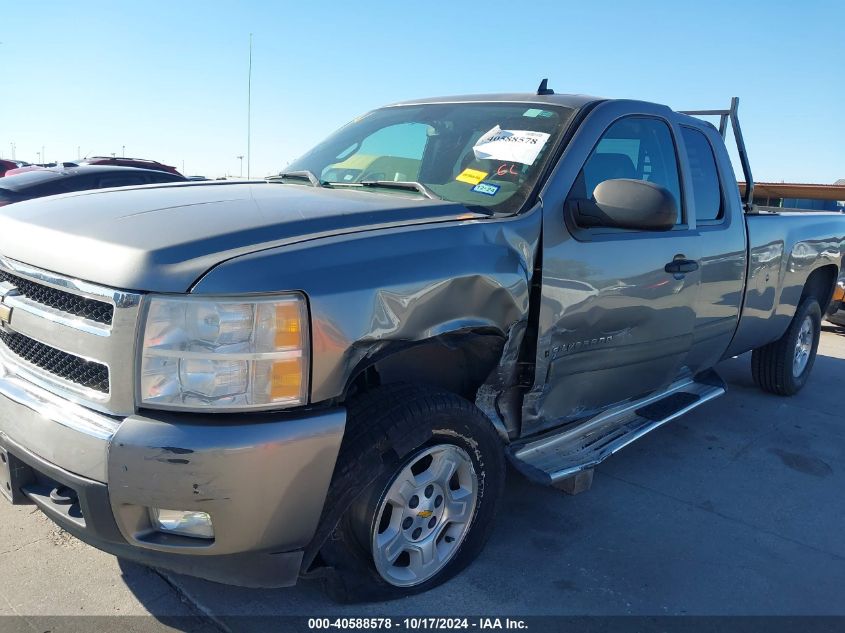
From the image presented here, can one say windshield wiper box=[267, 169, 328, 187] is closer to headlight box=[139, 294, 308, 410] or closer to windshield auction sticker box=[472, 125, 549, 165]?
windshield auction sticker box=[472, 125, 549, 165]

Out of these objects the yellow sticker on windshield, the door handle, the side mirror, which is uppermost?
the yellow sticker on windshield

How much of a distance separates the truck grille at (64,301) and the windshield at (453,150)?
1454mm

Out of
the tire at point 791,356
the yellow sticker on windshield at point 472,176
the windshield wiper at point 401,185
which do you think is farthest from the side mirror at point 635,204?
the tire at point 791,356

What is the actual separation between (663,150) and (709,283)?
0.77 meters

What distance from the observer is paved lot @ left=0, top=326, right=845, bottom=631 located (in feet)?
8.55

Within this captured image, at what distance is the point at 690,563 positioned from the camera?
3059 millimetres

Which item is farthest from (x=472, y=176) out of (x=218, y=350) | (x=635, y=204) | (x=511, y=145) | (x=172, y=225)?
(x=218, y=350)

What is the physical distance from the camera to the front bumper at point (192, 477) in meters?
1.95

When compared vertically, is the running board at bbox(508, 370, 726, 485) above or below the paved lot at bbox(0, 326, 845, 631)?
above

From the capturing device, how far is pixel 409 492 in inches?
100.0

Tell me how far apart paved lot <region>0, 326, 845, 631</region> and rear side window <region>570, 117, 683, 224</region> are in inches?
58.6

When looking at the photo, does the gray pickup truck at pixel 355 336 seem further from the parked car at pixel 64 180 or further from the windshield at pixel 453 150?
the parked car at pixel 64 180

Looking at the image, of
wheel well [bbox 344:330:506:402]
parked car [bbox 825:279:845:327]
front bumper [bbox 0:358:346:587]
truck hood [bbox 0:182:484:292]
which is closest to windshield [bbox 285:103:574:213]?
truck hood [bbox 0:182:484:292]

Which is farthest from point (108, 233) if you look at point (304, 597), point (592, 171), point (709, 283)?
point (709, 283)
